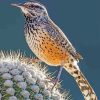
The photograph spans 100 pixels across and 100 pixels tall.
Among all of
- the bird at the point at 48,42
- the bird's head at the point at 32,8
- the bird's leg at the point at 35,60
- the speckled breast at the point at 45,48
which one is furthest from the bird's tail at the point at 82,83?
the bird's head at the point at 32,8

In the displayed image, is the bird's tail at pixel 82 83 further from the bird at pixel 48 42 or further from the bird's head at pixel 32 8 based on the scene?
the bird's head at pixel 32 8

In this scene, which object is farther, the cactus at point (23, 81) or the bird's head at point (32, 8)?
the bird's head at point (32, 8)

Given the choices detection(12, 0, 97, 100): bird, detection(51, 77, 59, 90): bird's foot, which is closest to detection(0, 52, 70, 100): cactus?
detection(51, 77, 59, 90): bird's foot

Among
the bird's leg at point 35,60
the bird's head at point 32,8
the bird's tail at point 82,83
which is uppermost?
the bird's head at point 32,8

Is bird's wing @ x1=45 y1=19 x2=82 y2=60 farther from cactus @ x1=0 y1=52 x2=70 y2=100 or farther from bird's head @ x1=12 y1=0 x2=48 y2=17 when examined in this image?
cactus @ x1=0 y1=52 x2=70 y2=100

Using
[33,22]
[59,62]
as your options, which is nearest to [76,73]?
[59,62]

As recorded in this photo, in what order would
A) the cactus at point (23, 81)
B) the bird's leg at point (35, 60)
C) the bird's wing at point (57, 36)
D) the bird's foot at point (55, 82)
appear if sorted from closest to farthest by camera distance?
1. the cactus at point (23, 81)
2. the bird's foot at point (55, 82)
3. the bird's leg at point (35, 60)
4. the bird's wing at point (57, 36)
